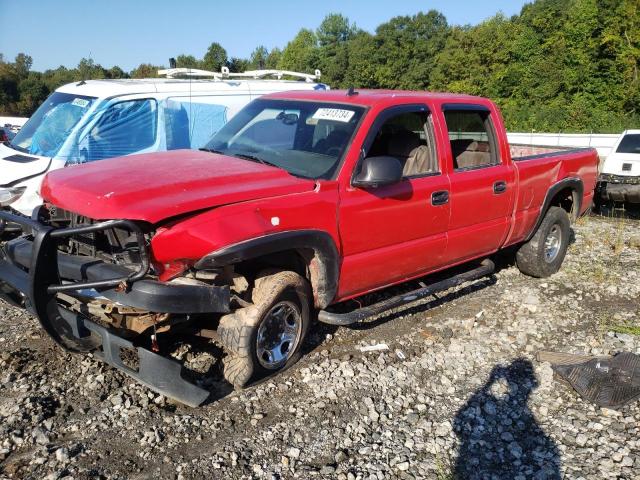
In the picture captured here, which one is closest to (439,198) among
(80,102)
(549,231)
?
(549,231)

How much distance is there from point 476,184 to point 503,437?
2.25m

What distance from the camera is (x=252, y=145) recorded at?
440cm

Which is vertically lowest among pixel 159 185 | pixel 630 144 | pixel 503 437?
A: pixel 503 437

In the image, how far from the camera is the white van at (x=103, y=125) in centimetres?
673

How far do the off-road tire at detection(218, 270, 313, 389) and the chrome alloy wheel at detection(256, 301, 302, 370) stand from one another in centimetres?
Result: 6

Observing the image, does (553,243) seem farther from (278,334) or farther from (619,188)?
(619,188)

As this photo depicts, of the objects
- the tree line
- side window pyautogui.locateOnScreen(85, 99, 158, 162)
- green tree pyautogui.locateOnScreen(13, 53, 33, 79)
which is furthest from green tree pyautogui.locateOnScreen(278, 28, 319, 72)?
side window pyautogui.locateOnScreen(85, 99, 158, 162)

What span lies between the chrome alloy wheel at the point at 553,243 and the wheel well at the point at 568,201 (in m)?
0.31

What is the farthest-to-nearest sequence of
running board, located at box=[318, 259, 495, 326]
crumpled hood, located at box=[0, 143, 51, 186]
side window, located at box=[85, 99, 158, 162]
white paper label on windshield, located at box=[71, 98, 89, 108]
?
white paper label on windshield, located at box=[71, 98, 89, 108] → side window, located at box=[85, 99, 158, 162] → crumpled hood, located at box=[0, 143, 51, 186] → running board, located at box=[318, 259, 495, 326]

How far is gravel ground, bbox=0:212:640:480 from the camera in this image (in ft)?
10.00

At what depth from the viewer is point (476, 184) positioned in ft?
15.8

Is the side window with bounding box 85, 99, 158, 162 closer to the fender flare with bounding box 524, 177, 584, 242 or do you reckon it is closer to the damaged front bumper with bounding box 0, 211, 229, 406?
the damaged front bumper with bounding box 0, 211, 229, 406

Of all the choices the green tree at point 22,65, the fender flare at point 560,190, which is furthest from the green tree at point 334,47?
the fender flare at point 560,190

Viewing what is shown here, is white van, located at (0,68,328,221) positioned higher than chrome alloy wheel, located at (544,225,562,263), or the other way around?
white van, located at (0,68,328,221)
